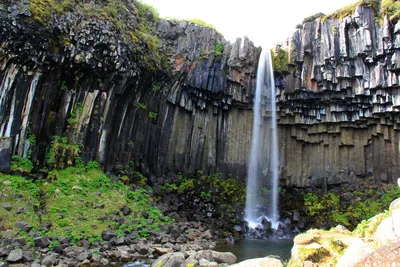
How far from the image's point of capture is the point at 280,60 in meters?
22.0

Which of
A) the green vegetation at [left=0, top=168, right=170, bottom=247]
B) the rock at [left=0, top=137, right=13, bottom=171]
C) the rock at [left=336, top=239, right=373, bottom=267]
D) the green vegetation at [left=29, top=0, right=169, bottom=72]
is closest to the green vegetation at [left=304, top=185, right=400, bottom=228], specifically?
the green vegetation at [left=0, top=168, right=170, bottom=247]

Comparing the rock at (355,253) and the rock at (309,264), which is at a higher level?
the rock at (355,253)

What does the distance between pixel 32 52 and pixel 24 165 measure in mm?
4970

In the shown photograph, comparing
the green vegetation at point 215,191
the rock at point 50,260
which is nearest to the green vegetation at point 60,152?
the green vegetation at point 215,191

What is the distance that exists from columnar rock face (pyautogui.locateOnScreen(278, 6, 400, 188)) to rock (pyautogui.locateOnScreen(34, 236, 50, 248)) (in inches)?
646

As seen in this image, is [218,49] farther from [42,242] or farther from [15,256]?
[15,256]

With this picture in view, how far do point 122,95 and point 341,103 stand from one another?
13.7 metres

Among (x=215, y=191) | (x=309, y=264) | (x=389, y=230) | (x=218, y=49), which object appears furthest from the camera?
(x=218, y=49)

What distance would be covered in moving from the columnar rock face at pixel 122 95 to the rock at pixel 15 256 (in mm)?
6215

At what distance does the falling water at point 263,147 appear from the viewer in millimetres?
21531

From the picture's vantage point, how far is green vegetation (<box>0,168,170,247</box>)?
11836 mm

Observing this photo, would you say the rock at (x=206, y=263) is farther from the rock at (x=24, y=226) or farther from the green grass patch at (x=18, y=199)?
the green grass patch at (x=18, y=199)

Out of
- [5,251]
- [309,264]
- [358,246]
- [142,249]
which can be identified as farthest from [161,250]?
[358,246]

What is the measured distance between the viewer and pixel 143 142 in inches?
778
